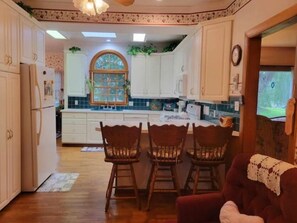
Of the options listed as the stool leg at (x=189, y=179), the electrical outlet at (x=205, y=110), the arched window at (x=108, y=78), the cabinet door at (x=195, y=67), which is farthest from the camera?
the arched window at (x=108, y=78)

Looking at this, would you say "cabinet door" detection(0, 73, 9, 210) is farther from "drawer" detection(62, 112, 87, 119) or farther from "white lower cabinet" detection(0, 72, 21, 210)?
"drawer" detection(62, 112, 87, 119)

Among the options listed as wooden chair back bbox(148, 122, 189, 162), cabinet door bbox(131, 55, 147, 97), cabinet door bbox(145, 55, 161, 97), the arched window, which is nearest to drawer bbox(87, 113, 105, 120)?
the arched window

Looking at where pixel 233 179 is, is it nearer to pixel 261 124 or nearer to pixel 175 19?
pixel 261 124

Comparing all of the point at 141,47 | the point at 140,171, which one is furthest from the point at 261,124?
the point at 141,47

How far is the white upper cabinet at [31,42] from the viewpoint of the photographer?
3.27 m

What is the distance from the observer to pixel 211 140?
9.29ft

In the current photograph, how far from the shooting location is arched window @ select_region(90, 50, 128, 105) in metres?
6.60

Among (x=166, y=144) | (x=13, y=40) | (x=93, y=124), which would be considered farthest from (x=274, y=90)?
(x=13, y=40)

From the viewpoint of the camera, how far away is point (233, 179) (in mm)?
1911

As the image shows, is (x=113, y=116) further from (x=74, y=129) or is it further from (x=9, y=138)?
(x=9, y=138)

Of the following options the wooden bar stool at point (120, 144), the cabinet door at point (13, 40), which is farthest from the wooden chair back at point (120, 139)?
the cabinet door at point (13, 40)

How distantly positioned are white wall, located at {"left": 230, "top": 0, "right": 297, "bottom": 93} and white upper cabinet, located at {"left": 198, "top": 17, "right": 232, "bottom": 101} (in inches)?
4.5

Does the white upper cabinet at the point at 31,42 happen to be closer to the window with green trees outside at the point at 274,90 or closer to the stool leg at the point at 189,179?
the stool leg at the point at 189,179

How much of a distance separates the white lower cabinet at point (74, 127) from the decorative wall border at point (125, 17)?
2.68 meters
